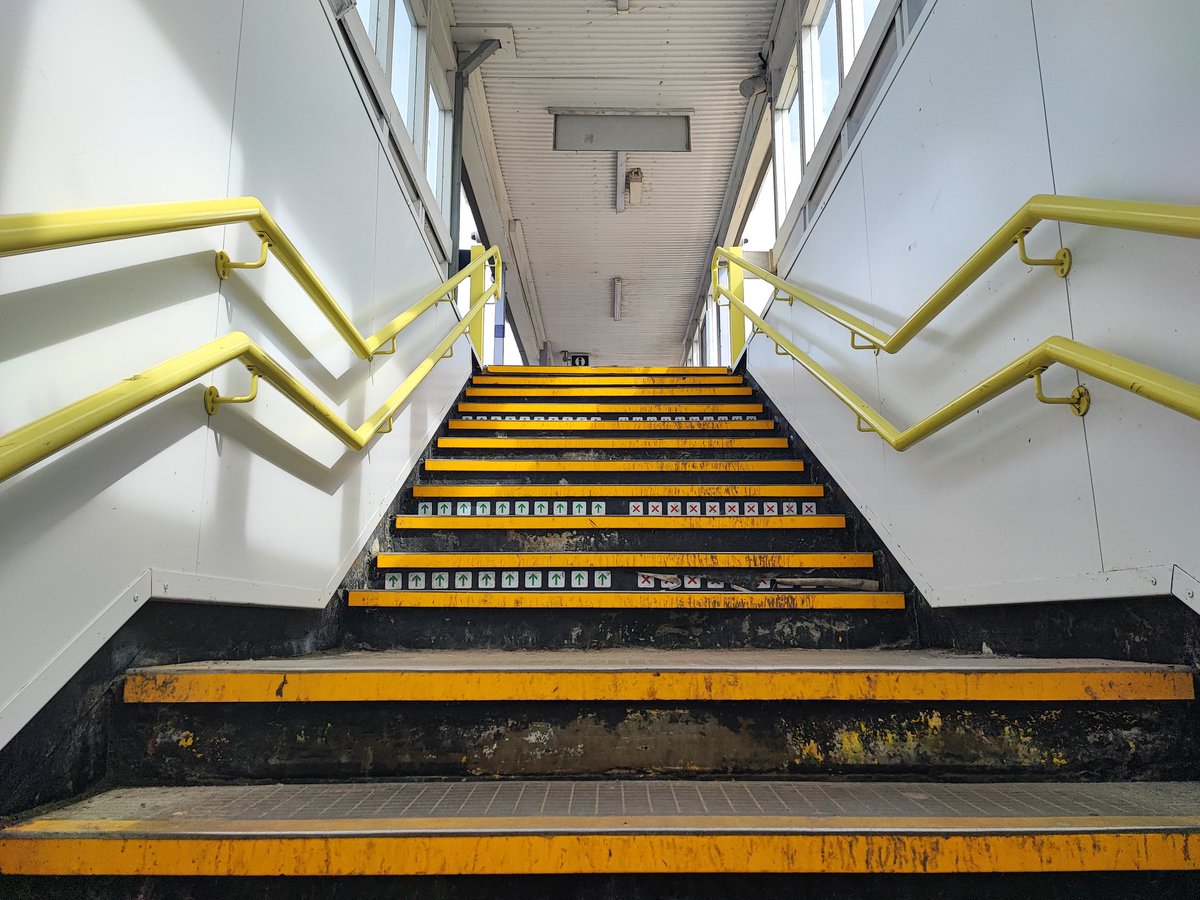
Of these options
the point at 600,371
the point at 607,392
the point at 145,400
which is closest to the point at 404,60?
the point at 600,371

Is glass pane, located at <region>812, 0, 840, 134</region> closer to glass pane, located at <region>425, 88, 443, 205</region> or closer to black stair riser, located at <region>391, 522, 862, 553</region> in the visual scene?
glass pane, located at <region>425, 88, 443, 205</region>

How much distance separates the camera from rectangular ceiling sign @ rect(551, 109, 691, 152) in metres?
6.64

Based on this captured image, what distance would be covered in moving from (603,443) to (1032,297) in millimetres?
2131

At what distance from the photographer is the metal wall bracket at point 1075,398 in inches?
58.9

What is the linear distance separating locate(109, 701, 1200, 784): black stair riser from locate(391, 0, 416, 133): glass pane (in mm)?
3710

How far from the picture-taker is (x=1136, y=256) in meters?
1.36

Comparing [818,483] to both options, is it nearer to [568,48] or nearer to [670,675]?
[670,675]

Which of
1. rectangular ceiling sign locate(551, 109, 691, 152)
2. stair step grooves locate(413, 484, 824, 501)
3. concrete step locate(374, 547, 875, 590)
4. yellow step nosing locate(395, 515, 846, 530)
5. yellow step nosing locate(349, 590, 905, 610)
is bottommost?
yellow step nosing locate(349, 590, 905, 610)

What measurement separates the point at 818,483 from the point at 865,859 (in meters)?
2.42

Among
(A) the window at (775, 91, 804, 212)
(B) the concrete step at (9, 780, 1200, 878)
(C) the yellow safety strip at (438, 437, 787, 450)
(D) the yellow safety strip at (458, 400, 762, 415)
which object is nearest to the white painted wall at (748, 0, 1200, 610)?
(B) the concrete step at (9, 780, 1200, 878)

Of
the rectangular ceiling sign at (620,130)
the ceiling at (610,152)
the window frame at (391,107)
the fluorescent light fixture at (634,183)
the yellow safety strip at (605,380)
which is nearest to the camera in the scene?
the window frame at (391,107)

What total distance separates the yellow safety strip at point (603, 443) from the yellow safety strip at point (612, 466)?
0.74ft

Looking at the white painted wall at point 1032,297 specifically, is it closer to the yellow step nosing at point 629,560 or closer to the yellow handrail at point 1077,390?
the yellow handrail at point 1077,390

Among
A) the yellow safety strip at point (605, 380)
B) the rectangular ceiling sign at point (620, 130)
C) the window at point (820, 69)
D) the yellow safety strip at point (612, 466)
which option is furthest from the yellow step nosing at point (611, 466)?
the rectangular ceiling sign at point (620, 130)
